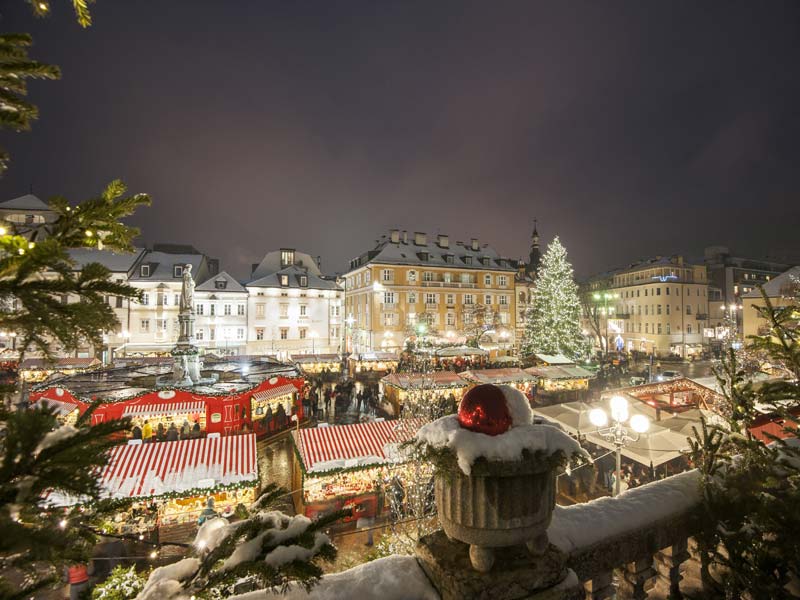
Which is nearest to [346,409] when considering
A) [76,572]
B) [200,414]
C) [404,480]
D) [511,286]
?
[200,414]

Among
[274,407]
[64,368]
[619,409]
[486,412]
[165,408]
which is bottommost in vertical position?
[274,407]

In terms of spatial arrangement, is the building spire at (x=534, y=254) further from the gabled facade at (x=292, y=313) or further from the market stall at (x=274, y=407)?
the market stall at (x=274, y=407)

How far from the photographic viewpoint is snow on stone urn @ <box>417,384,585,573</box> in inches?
74.4

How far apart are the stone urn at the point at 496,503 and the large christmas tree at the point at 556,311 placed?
105ft

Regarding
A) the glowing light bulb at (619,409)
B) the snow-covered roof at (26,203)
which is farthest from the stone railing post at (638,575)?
the snow-covered roof at (26,203)

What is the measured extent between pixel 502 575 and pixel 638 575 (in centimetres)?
153

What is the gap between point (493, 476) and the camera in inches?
75.2

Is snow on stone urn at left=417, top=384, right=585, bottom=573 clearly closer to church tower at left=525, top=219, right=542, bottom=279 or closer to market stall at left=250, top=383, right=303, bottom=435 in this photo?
market stall at left=250, top=383, right=303, bottom=435

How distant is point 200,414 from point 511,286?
135 feet

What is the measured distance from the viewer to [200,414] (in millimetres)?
15930

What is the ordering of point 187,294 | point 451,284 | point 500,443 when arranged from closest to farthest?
point 500,443 → point 187,294 → point 451,284

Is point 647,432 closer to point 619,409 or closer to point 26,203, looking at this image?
point 619,409

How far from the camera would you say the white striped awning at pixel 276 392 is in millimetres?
16719

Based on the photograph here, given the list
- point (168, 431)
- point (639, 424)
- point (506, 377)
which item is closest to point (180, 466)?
point (168, 431)
